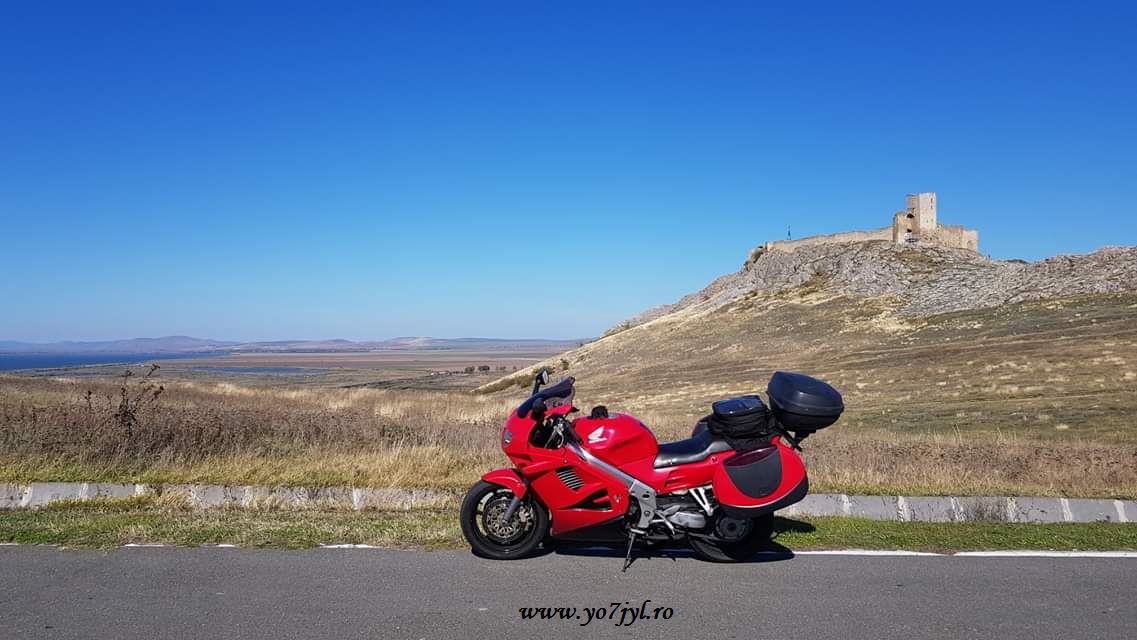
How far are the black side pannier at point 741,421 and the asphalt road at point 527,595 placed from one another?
39.5 inches

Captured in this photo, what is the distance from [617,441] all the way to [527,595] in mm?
1560

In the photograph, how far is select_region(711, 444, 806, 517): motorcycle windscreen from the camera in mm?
7105

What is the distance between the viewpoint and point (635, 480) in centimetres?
715

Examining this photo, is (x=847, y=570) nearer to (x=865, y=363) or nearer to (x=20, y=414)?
(x=20, y=414)

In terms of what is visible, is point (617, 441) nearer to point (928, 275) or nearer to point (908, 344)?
point (908, 344)

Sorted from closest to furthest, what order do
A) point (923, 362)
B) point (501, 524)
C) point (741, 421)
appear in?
point (501, 524)
point (741, 421)
point (923, 362)

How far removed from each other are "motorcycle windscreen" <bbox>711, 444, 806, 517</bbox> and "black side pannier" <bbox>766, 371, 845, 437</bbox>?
272 millimetres

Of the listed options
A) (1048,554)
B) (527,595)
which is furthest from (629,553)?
(1048,554)

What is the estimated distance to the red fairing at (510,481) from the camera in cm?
724

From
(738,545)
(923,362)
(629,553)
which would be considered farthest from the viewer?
(923,362)

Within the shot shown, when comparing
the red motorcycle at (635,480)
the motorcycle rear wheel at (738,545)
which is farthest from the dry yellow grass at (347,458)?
the red motorcycle at (635,480)

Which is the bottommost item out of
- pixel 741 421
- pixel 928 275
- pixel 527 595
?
pixel 527 595

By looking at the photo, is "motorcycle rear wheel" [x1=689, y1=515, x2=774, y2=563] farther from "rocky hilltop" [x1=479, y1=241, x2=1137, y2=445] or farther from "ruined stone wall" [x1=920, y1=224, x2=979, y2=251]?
"ruined stone wall" [x1=920, y1=224, x2=979, y2=251]

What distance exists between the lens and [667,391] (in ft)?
125
